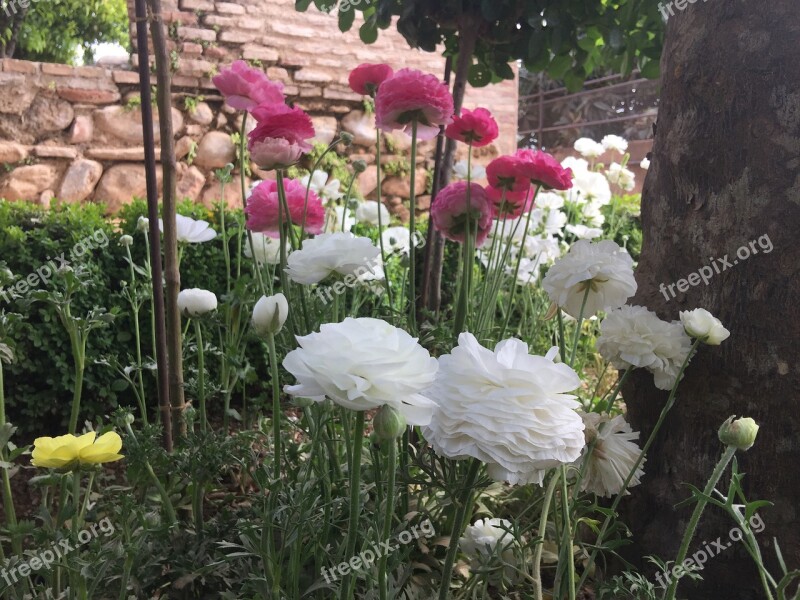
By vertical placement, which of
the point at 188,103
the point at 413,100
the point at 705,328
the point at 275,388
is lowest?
A: the point at 275,388

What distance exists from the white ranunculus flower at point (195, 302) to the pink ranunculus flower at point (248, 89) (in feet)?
1.34

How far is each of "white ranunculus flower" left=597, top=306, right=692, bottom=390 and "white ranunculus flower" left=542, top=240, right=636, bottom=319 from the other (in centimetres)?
4

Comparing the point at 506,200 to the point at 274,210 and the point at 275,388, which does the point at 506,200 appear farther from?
the point at 275,388

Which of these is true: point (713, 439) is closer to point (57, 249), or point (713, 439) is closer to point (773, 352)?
point (773, 352)

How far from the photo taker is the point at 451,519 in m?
1.45

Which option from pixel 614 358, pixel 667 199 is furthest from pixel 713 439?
pixel 667 199

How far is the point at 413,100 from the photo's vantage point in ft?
4.27

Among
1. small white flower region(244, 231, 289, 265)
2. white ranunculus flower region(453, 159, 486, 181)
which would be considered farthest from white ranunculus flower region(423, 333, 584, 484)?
white ranunculus flower region(453, 159, 486, 181)

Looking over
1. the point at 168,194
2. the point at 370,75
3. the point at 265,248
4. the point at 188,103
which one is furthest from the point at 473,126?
the point at 188,103

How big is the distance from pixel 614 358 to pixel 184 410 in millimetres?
1010

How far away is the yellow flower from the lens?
0.97m

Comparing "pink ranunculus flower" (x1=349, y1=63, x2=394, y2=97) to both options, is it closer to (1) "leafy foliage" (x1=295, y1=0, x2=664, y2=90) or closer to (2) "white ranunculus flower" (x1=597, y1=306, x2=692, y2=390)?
(1) "leafy foliage" (x1=295, y1=0, x2=664, y2=90)

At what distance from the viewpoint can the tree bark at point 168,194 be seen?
137 cm

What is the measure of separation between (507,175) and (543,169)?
84mm
